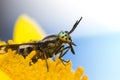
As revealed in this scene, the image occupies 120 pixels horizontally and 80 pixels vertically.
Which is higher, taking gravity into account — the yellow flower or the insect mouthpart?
the insect mouthpart

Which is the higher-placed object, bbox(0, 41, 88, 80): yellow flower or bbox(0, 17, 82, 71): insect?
bbox(0, 17, 82, 71): insect

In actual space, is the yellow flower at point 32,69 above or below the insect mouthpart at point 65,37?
below

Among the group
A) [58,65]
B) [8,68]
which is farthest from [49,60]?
[8,68]

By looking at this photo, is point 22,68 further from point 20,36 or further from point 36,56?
point 20,36
